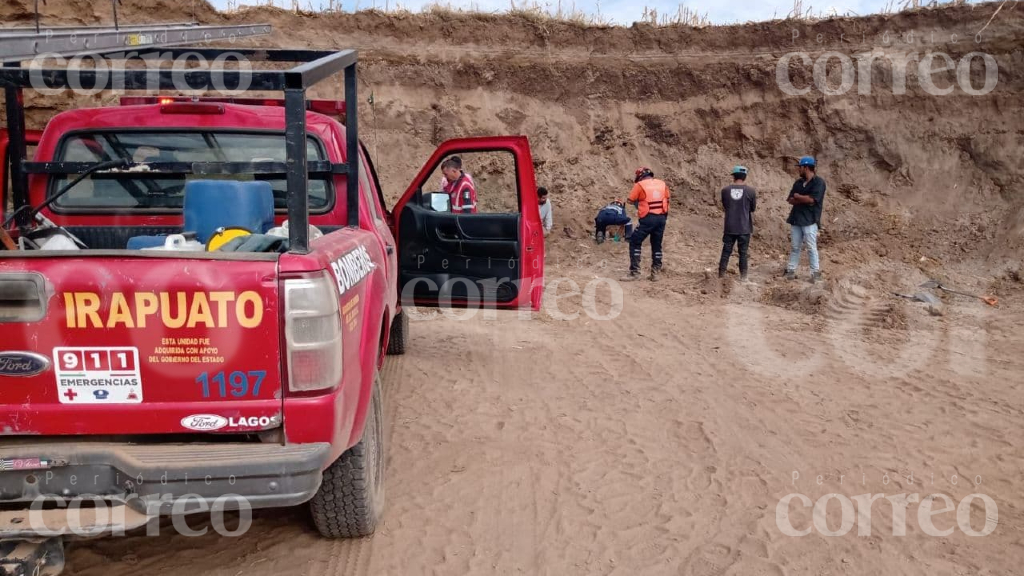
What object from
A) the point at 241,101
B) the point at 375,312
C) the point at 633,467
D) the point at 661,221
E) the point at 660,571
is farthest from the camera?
the point at 661,221

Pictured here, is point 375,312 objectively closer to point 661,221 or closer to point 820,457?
point 820,457

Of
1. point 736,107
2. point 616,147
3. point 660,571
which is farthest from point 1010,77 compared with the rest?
point 660,571

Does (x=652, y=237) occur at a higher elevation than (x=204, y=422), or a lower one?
lower

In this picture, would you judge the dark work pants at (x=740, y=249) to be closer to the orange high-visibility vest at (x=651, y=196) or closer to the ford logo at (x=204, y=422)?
the orange high-visibility vest at (x=651, y=196)

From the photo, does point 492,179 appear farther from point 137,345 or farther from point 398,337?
point 137,345

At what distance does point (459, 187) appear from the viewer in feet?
24.2

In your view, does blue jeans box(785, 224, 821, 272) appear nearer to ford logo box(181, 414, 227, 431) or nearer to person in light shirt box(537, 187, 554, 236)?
person in light shirt box(537, 187, 554, 236)

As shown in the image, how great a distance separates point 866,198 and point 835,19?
13.0ft

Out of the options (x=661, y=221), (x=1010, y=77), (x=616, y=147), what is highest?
(x=1010, y=77)

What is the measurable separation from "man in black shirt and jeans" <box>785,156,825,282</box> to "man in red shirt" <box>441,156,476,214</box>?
5.97 m

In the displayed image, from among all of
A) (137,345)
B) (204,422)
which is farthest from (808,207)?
(137,345)

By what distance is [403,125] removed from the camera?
15.7 meters

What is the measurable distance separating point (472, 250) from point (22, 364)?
176 inches

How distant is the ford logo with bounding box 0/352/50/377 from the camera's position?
2.56m
